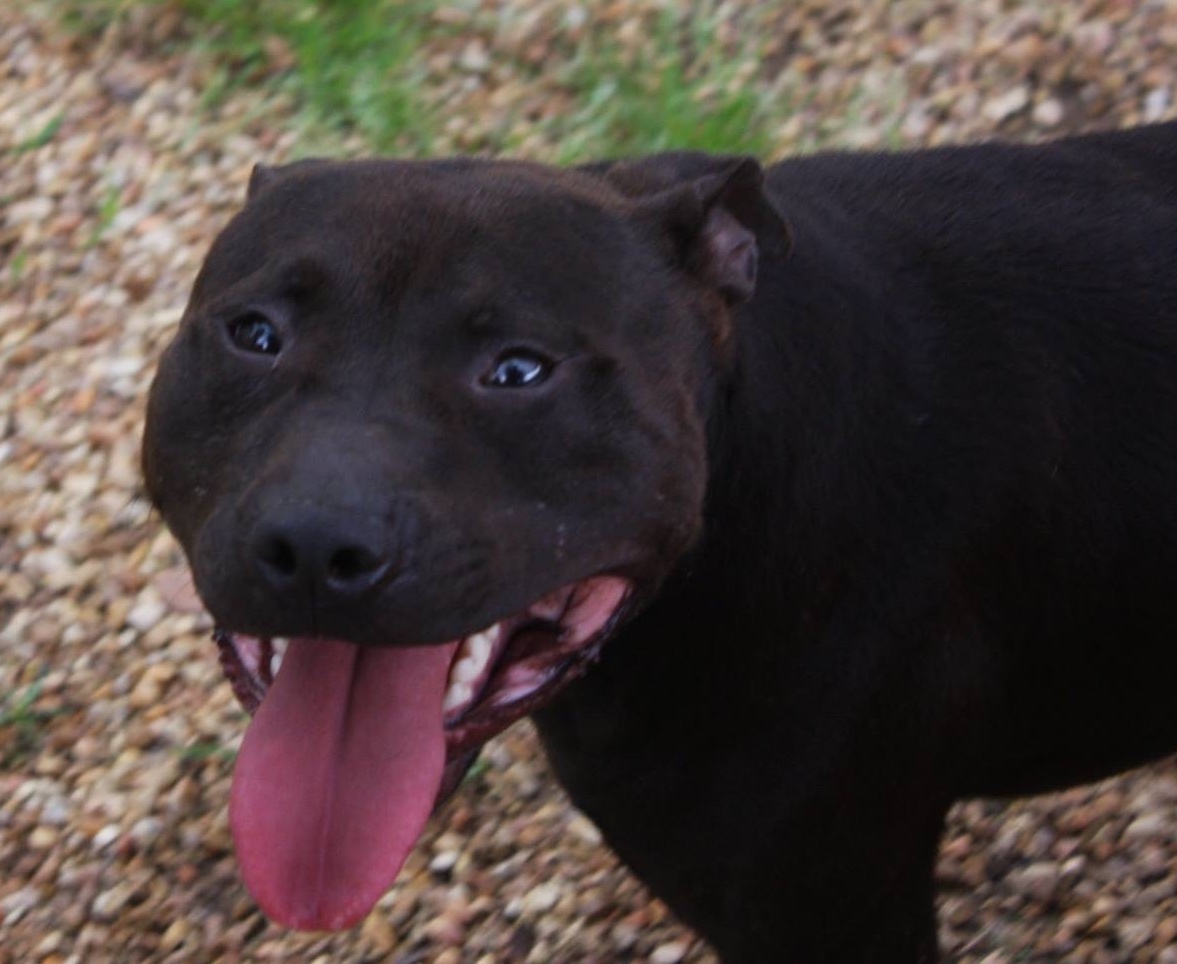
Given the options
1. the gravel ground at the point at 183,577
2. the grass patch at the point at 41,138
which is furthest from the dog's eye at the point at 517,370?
the grass patch at the point at 41,138

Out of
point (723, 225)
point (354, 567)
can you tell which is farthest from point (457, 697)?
point (723, 225)

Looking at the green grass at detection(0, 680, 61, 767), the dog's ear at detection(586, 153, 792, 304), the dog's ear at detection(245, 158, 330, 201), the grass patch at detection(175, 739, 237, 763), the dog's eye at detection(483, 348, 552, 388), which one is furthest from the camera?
the green grass at detection(0, 680, 61, 767)

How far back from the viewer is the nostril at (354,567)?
2422 millimetres

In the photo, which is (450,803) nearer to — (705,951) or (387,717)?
(705,951)

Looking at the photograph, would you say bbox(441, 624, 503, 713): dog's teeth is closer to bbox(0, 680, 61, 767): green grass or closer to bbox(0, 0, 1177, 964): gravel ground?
bbox(0, 0, 1177, 964): gravel ground

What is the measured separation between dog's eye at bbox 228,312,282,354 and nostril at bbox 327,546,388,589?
44 cm

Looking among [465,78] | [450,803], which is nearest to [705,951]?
[450,803]

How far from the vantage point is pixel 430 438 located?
2.58m

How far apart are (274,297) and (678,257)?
2.04ft

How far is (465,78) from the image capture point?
602 centimetres

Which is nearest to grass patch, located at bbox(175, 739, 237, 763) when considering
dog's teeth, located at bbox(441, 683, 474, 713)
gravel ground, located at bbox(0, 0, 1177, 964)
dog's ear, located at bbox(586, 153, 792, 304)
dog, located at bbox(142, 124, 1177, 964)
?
gravel ground, located at bbox(0, 0, 1177, 964)

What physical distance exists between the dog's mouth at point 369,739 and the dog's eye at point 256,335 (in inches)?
16.6

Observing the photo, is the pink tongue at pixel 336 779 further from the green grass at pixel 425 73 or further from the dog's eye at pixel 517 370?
the green grass at pixel 425 73

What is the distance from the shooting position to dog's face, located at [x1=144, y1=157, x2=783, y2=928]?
256 cm
